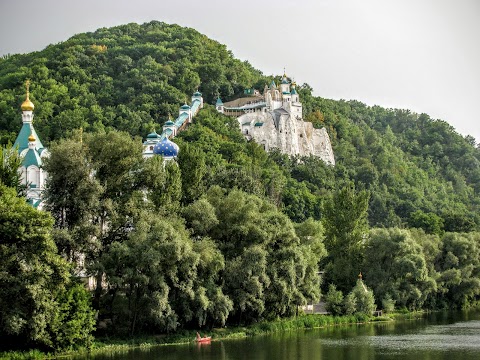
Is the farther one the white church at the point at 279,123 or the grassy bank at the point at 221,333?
the white church at the point at 279,123

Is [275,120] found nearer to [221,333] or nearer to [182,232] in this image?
[221,333]

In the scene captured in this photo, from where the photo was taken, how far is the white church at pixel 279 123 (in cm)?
9500

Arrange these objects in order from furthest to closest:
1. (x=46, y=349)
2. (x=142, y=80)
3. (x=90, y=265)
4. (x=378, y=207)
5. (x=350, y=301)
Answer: (x=142, y=80) → (x=378, y=207) → (x=350, y=301) → (x=90, y=265) → (x=46, y=349)

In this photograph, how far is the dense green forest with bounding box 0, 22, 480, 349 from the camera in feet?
111

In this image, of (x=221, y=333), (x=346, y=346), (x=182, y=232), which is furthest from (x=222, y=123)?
(x=346, y=346)

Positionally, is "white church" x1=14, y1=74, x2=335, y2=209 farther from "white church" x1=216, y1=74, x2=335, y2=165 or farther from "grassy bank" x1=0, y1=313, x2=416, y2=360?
"grassy bank" x1=0, y1=313, x2=416, y2=360

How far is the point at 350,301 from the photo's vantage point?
4775 centimetres

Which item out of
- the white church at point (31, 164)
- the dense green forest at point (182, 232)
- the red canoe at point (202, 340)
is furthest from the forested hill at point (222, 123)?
the red canoe at point (202, 340)

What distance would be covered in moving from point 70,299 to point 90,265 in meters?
2.55

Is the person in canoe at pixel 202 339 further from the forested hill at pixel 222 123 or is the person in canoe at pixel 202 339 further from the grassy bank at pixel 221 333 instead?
the forested hill at pixel 222 123

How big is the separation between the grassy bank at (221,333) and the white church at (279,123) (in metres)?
46.3

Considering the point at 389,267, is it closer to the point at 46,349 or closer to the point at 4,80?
the point at 46,349

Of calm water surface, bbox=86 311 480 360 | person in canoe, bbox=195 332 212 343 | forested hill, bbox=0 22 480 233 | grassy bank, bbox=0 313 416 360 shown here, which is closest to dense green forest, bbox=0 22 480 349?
forested hill, bbox=0 22 480 233

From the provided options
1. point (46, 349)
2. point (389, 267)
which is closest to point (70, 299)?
point (46, 349)
